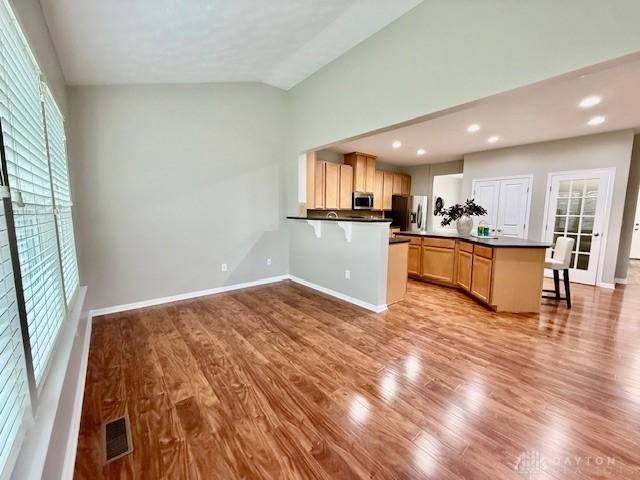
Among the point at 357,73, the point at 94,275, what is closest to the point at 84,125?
the point at 94,275

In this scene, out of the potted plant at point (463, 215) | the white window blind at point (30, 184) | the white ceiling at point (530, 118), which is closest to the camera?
the white window blind at point (30, 184)

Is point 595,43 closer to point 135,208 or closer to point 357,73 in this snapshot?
point 357,73

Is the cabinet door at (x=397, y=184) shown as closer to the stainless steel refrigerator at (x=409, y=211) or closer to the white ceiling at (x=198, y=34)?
the stainless steel refrigerator at (x=409, y=211)

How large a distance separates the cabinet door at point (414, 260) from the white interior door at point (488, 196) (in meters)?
2.25

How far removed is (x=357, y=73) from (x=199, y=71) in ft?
6.18

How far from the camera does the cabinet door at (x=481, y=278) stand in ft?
11.3

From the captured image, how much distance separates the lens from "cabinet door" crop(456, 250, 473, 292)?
389cm

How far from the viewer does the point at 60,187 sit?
85.3 inches

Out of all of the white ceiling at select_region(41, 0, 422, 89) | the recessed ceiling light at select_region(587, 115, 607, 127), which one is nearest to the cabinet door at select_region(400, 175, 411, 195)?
the recessed ceiling light at select_region(587, 115, 607, 127)

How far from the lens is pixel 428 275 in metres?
4.59

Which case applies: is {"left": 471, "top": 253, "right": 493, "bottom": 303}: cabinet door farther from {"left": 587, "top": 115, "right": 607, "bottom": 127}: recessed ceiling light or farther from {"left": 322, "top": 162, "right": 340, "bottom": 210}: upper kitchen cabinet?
{"left": 322, "top": 162, "right": 340, "bottom": 210}: upper kitchen cabinet

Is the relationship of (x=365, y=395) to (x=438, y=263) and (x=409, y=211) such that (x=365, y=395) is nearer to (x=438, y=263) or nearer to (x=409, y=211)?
(x=438, y=263)

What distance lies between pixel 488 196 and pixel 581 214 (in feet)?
4.92

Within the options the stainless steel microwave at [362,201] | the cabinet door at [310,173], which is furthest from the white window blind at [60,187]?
the stainless steel microwave at [362,201]
